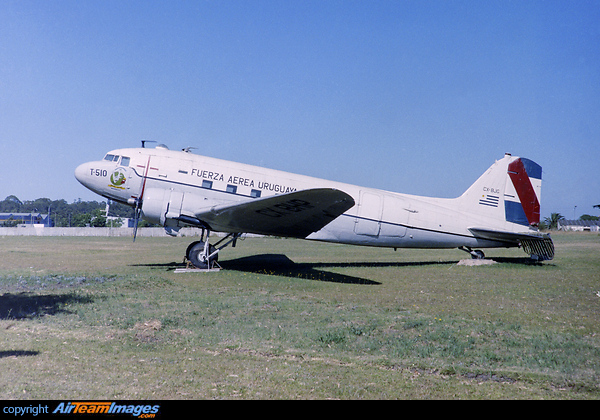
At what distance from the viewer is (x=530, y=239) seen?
59.9 ft

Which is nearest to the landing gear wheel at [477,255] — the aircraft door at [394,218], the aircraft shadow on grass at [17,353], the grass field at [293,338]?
the aircraft door at [394,218]

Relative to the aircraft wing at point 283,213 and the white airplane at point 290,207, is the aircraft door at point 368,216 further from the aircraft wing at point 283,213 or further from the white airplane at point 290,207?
the aircraft wing at point 283,213

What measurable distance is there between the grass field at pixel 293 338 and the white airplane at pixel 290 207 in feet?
8.91

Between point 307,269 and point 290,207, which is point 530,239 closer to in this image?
point 307,269

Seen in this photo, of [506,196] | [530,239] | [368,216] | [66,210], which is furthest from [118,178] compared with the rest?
[66,210]

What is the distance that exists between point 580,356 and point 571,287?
7481mm

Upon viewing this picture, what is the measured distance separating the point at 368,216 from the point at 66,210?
156 ft

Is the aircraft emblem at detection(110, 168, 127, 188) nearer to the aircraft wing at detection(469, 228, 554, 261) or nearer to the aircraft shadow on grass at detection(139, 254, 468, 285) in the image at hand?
the aircraft shadow on grass at detection(139, 254, 468, 285)

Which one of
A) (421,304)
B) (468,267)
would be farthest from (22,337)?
(468,267)

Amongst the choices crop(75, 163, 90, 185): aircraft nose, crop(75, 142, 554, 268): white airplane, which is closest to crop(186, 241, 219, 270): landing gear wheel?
crop(75, 142, 554, 268): white airplane

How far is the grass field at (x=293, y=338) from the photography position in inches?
183

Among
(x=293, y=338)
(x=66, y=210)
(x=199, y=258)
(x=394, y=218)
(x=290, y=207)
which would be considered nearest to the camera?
(x=293, y=338)
